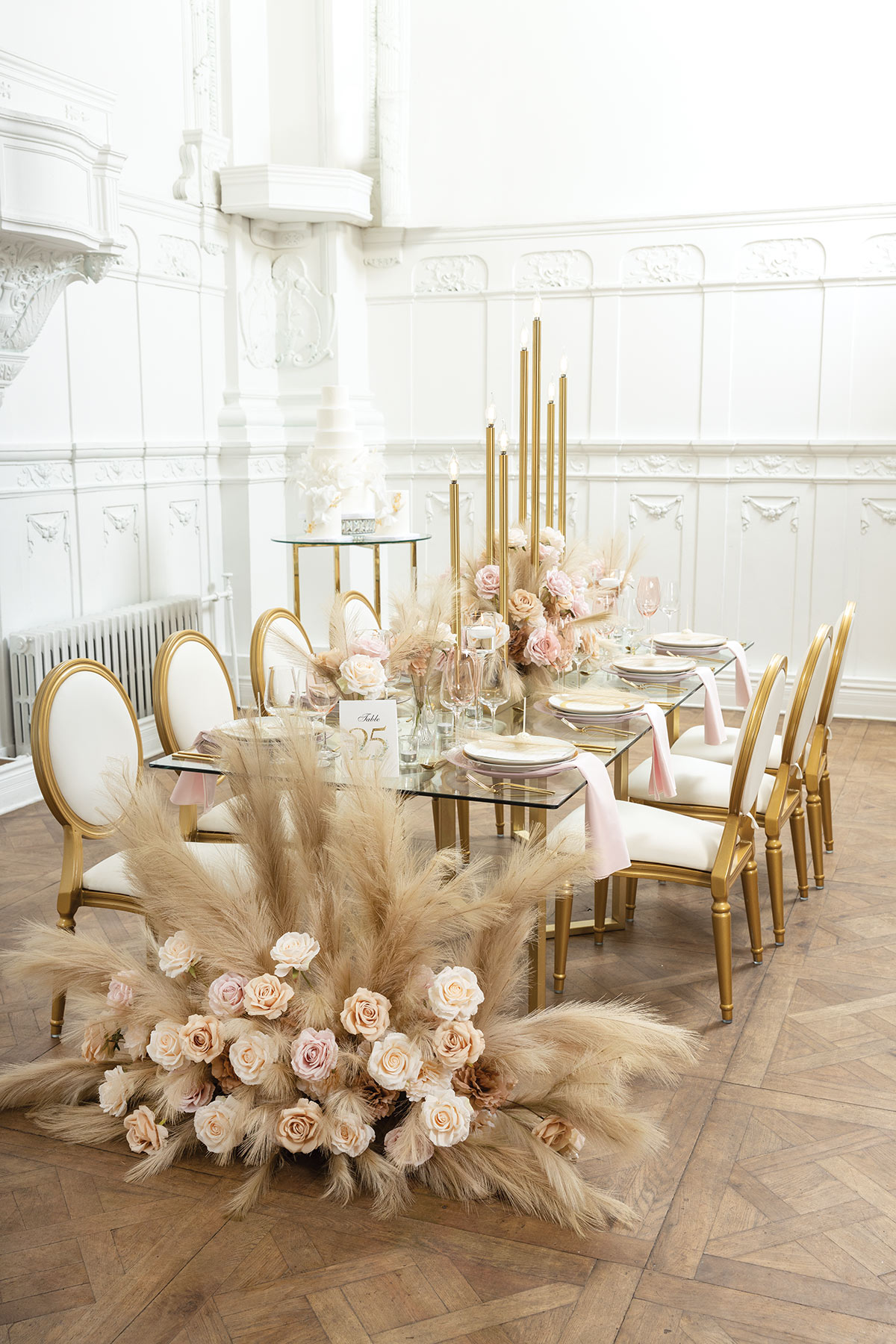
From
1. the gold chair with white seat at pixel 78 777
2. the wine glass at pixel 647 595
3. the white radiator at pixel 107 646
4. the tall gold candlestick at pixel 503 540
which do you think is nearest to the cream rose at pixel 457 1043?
the gold chair with white seat at pixel 78 777

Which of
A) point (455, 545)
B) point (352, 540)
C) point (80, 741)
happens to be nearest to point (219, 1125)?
point (80, 741)

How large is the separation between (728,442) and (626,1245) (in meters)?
5.01

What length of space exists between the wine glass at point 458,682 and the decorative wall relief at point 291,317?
4221 mm

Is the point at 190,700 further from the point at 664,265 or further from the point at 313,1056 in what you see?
the point at 664,265

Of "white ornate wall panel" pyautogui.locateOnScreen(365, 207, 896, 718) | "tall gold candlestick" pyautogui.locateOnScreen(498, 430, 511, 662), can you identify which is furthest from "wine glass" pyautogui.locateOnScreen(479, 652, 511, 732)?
"white ornate wall panel" pyautogui.locateOnScreen(365, 207, 896, 718)

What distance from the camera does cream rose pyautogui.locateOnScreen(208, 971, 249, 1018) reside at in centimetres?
232

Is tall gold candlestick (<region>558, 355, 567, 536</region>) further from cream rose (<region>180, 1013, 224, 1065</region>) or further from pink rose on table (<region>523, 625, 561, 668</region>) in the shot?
cream rose (<region>180, 1013, 224, 1065</region>)

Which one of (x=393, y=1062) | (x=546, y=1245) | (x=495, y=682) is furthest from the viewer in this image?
(x=495, y=682)

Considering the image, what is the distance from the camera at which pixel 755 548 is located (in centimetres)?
653

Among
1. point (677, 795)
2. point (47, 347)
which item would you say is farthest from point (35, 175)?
point (677, 795)

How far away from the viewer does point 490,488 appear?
318 centimetres

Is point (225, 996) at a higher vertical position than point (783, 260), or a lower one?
lower

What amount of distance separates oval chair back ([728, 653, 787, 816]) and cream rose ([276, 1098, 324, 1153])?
1.32m

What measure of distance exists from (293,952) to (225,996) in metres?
0.16
